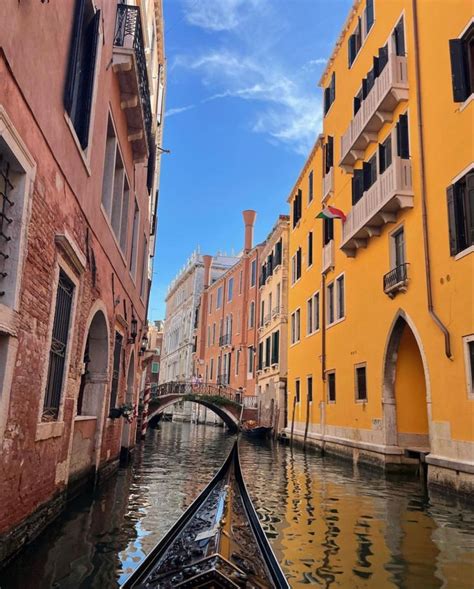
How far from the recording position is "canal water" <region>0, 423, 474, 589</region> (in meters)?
3.81

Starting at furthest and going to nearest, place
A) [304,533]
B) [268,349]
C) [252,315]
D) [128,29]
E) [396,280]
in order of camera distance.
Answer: [252,315], [268,349], [396,280], [128,29], [304,533]

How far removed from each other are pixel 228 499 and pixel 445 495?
3.98 meters

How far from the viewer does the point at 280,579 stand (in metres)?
3.07

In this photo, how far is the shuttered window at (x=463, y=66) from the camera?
26.7ft

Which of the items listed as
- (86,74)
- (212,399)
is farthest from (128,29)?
(212,399)

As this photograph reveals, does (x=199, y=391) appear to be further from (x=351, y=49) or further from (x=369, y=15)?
(x=369, y=15)

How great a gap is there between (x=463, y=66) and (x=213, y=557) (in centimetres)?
810

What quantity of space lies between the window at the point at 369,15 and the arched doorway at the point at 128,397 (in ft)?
32.2

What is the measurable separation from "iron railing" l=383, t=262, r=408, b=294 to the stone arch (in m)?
5.48

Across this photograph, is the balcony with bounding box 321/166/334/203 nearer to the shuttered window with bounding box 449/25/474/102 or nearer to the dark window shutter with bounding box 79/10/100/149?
the shuttered window with bounding box 449/25/474/102

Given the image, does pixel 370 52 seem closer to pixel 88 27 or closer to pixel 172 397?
pixel 88 27

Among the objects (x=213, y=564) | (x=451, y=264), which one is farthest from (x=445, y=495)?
(x=213, y=564)

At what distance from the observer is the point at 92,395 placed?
7941 millimetres

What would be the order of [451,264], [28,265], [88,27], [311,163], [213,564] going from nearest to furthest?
[213,564], [28,265], [88,27], [451,264], [311,163]
